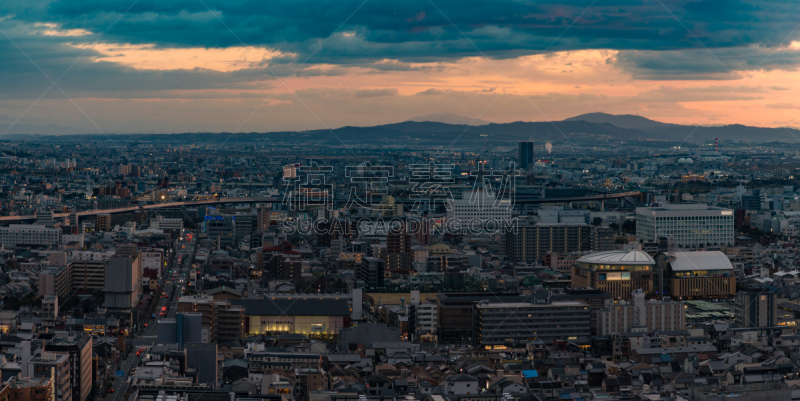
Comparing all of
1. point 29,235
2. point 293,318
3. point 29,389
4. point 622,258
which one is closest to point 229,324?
point 293,318

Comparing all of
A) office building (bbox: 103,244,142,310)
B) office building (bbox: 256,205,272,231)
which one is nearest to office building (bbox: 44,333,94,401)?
office building (bbox: 103,244,142,310)

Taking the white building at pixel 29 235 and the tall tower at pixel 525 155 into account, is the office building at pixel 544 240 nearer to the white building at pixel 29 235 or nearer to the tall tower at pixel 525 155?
the white building at pixel 29 235

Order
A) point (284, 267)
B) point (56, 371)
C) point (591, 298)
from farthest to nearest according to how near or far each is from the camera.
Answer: point (284, 267) → point (591, 298) → point (56, 371)

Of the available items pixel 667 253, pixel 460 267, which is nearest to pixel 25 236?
pixel 460 267

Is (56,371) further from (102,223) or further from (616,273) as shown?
(102,223)

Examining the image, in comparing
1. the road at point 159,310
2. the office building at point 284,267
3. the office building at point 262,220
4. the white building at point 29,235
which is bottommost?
Answer: the road at point 159,310

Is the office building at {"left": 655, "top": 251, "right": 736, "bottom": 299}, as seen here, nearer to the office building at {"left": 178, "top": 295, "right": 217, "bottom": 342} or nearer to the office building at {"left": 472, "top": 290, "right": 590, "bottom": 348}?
the office building at {"left": 472, "top": 290, "right": 590, "bottom": 348}

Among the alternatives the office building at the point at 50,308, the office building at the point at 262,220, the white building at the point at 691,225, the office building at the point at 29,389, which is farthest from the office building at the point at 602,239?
the office building at the point at 29,389
